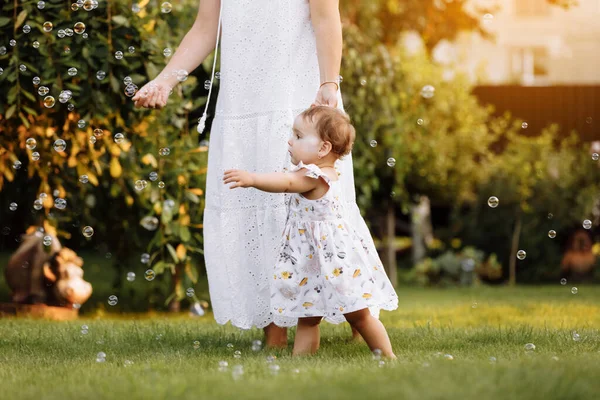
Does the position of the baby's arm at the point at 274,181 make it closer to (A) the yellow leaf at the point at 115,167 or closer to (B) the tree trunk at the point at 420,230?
(A) the yellow leaf at the point at 115,167

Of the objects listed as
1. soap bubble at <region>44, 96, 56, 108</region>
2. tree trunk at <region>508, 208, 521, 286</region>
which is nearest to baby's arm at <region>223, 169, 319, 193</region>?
soap bubble at <region>44, 96, 56, 108</region>

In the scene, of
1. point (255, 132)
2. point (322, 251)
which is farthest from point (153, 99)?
point (322, 251)

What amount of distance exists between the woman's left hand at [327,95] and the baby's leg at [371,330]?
69 centimetres

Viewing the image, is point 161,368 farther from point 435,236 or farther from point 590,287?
point 435,236

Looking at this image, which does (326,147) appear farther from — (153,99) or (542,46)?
(542,46)

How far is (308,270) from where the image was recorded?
9.46 ft

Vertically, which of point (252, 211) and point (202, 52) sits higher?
point (202, 52)

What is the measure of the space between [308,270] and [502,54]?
19.0 meters

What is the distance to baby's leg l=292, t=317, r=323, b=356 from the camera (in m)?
2.96

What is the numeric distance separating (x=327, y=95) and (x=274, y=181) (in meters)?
0.44

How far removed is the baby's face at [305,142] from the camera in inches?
113

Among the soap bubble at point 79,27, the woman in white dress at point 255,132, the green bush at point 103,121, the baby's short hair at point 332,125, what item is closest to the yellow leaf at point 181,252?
the green bush at point 103,121

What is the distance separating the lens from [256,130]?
320 centimetres

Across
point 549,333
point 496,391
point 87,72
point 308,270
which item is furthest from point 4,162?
point 496,391
